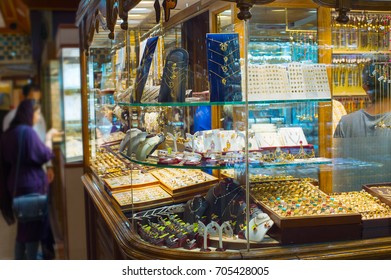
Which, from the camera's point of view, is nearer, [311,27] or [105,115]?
[311,27]

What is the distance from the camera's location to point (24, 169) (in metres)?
4.48

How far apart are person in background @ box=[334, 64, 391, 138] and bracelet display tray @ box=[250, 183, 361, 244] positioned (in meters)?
0.45

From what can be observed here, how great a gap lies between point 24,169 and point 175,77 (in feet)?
9.43

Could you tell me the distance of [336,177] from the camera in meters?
2.19

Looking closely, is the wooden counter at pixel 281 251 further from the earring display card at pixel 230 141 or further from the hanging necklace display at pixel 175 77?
the hanging necklace display at pixel 175 77

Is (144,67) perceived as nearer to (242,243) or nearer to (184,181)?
(184,181)

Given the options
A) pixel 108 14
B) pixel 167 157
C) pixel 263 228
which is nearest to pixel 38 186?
pixel 108 14

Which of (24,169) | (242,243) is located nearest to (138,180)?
(242,243)

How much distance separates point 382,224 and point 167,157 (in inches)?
32.6

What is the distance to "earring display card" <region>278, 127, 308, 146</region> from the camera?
6.84 ft

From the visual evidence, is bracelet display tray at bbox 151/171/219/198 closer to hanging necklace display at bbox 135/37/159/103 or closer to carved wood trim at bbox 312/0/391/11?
hanging necklace display at bbox 135/37/159/103
